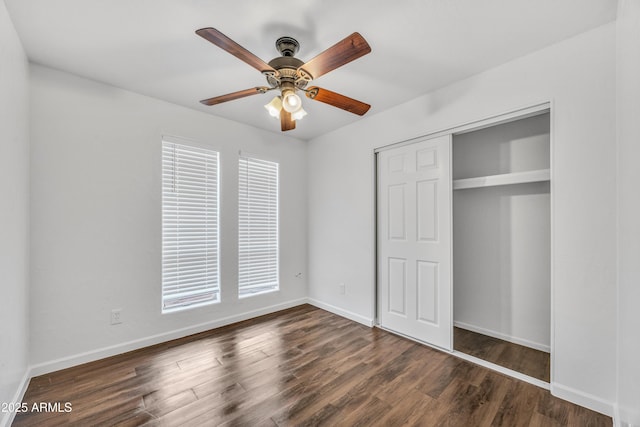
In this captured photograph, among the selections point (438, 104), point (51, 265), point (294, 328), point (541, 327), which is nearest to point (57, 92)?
point (51, 265)

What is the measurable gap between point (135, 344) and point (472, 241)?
378 cm

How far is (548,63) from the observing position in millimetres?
2070

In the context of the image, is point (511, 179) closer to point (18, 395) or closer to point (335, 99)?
point (335, 99)

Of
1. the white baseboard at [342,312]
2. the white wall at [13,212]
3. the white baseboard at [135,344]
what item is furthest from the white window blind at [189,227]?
the white baseboard at [342,312]

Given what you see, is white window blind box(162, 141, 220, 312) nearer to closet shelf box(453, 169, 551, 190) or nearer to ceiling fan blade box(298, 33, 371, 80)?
ceiling fan blade box(298, 33, 371, 80)

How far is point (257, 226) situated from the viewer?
3.74 m

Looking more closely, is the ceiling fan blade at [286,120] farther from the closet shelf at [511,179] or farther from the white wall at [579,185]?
the closet shelf at [511,179]

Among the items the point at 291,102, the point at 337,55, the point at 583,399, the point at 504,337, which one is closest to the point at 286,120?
the point at 291,102

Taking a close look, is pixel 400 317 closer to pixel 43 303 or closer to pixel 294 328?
pixel 294 328

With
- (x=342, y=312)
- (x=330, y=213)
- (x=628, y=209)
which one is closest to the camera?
(x=628, y=209)

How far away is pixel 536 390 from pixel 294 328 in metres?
2.28

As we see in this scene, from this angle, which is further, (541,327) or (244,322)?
(244,322)

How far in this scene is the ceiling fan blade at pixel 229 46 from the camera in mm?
1356

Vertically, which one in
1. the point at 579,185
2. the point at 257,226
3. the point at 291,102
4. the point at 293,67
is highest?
the point at 293,67
